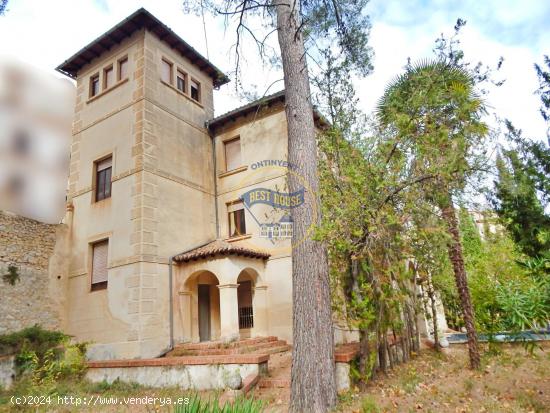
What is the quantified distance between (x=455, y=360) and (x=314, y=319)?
7.55 meters

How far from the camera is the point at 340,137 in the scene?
8859mm

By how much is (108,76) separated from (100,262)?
714 cm

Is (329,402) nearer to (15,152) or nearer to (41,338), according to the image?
(41,338)

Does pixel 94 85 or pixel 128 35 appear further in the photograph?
pixel 94 85

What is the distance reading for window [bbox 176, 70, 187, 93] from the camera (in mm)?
15163

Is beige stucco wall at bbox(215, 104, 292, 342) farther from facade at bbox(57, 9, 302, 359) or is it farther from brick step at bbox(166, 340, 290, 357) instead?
brick step at bbox(166, 340, 290, 357)

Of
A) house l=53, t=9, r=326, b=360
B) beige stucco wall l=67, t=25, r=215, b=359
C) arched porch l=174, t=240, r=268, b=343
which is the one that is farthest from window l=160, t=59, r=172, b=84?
arched porch l=174, t=240, r=268, b=343

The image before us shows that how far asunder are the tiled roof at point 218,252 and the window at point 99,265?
7.85 feet

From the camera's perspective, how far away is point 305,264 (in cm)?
668

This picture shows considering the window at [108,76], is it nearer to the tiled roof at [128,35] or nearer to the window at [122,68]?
the window at [122,68]

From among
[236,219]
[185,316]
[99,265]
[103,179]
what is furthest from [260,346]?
[103,179]

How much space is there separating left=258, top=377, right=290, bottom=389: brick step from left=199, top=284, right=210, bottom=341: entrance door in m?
6.07

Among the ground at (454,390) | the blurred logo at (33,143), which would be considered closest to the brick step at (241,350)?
the ground at (454,390)

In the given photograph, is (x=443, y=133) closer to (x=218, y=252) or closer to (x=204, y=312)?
(x=218, y=252)
